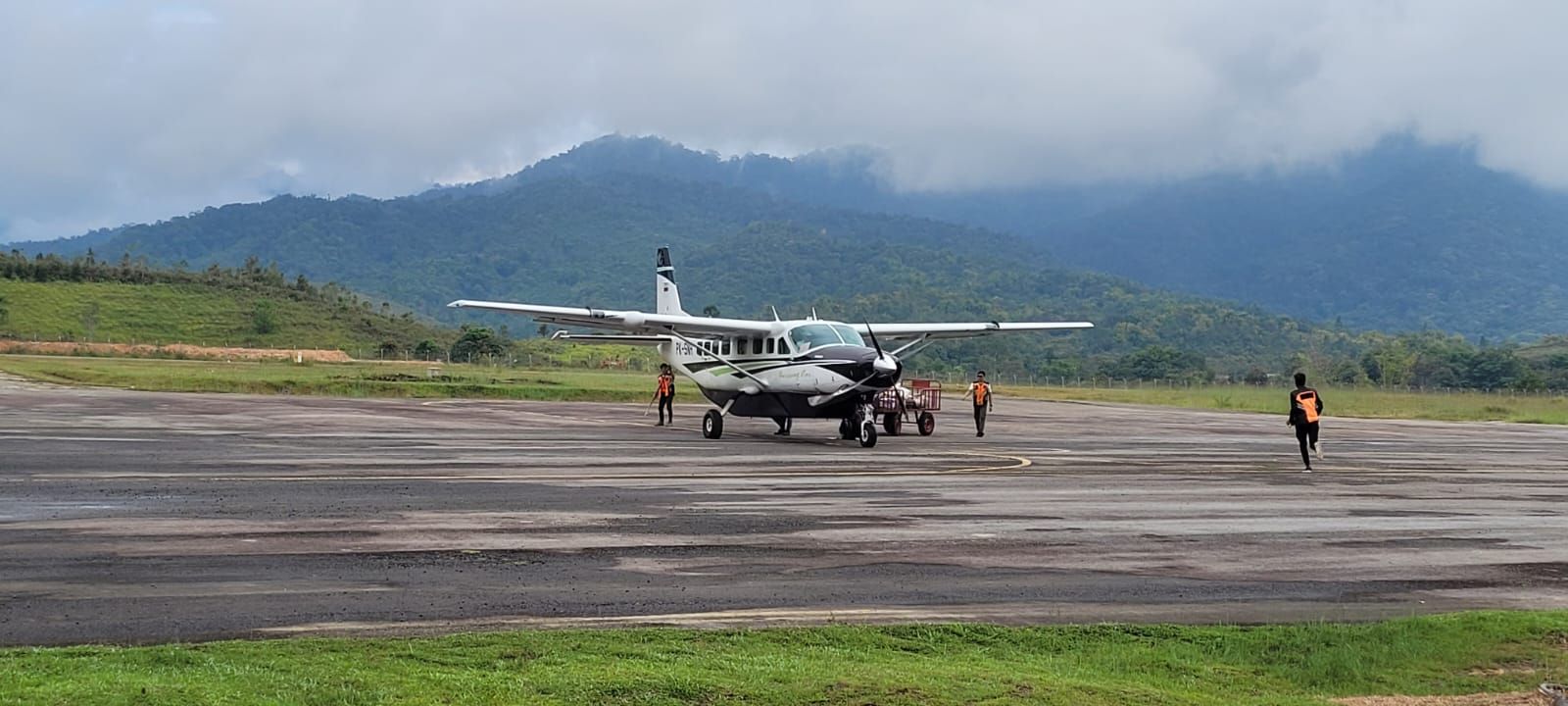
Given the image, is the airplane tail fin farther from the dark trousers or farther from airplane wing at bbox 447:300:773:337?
the dark trousers

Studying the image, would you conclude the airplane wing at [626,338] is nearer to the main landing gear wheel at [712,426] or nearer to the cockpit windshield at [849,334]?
the main landing gear wheel at [712,426]

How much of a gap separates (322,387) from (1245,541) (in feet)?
130

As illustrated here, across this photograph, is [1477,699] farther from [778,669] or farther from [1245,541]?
[1245,541]

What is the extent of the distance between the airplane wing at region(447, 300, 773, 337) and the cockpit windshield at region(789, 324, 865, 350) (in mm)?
949

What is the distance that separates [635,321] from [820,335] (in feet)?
14.5

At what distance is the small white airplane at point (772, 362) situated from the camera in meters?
26.2

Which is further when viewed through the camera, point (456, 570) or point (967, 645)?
point (456, 570)

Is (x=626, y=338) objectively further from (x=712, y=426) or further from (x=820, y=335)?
(x=820, y=335)

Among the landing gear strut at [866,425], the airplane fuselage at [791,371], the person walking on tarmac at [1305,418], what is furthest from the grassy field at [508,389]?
the person walking on tarmac at [1305,418]

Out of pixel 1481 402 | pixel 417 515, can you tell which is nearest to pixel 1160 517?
pixel 417 515

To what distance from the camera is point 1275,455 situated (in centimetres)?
2544

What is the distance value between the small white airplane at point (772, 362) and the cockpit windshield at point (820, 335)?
0.8 inches

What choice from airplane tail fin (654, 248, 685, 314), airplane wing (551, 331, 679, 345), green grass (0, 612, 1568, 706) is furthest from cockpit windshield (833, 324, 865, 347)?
green grass (0, 612, 1568, 706)

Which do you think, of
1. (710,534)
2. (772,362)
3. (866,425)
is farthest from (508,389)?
(710,534)
